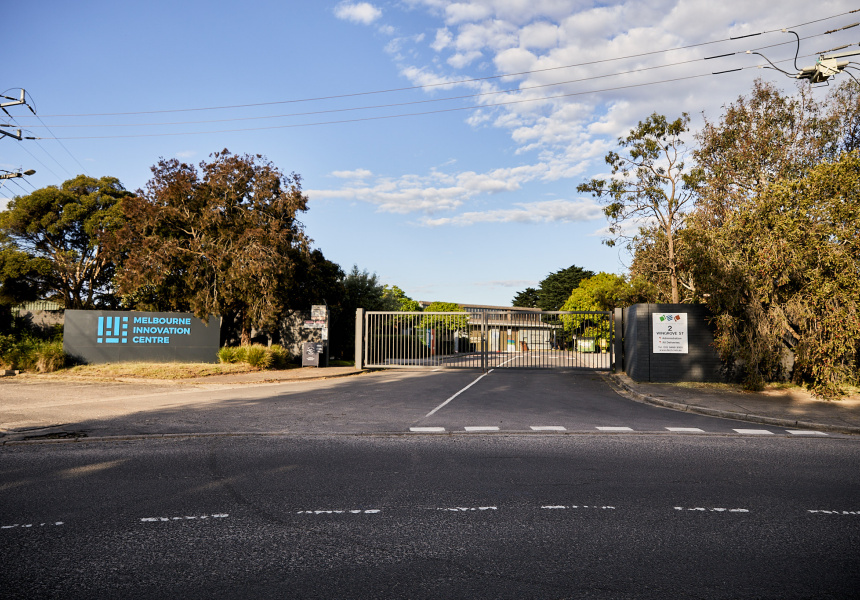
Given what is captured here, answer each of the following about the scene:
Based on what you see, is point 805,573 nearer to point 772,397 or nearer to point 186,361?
point 772,397

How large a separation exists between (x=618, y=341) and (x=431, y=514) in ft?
57.4

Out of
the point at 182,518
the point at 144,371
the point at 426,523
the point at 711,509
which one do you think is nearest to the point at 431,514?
the point at 426,523

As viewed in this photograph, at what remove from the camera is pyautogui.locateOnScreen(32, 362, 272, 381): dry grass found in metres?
18.7

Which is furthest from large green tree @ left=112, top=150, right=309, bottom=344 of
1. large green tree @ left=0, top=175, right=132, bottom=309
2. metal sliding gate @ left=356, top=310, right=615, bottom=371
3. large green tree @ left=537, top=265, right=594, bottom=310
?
large green tree @ left=537, top=265, right=594, bottom=310

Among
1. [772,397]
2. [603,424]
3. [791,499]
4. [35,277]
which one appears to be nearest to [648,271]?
[772,397]

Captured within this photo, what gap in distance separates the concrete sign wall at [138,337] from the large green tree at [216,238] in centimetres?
108

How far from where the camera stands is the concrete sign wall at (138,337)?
74.8 feet

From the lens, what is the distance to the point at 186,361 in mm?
23562

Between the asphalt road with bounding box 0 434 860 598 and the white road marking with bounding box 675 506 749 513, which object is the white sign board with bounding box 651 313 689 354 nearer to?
the asphalt road with bounding box 0 434 860 598

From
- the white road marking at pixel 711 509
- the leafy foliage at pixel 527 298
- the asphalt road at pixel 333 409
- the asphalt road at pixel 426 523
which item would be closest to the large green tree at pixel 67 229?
the asphalt road at pixel 333 409

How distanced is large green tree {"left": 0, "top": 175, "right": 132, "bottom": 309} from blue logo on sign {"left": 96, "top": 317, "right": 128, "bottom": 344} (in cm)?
1197

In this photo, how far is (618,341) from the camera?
20859 millimetres

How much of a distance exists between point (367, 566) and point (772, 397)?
1374 centimetres

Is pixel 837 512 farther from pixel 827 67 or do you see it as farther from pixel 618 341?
pixel 618 341
